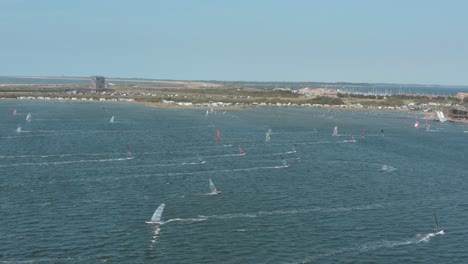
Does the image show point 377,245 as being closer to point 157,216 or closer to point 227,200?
point 227,200

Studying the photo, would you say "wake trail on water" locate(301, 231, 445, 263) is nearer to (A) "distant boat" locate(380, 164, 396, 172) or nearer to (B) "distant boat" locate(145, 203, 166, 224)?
(B) "distant boat" locate(145, 203, 166, 224)

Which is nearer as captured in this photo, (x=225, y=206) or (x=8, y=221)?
(x=8, y=221)


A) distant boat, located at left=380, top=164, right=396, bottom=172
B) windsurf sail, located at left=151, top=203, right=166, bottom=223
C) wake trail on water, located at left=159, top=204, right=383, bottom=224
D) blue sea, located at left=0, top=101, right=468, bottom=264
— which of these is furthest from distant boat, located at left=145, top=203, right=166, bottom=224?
distant boat, located at left=380, top=164, right=396, bottom=172

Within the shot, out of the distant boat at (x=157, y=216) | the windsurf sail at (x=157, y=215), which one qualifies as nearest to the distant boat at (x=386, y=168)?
the windsurf sail at (x=157, y=215)

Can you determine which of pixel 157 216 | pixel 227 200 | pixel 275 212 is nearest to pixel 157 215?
pixel 157 216

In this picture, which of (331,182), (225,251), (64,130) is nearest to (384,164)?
(331,182)

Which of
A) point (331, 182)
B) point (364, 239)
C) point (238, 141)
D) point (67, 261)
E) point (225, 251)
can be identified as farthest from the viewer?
point (238, 141)

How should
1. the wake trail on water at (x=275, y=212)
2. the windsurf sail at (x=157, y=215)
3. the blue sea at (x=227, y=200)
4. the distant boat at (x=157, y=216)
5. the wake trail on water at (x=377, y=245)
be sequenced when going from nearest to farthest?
the wake trail on water at (x=377, y=245) < the blue sea at (x=227, y=200) < the distant boat at (x=157, y=216) < the windsurf sail at (x=157, y=215) < the wake trail on water at (x=275, y=212)

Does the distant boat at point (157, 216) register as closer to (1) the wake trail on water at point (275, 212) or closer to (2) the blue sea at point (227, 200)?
(2) the blue sea at point (227, 200)

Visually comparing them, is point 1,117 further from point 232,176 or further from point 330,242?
point 330,242
